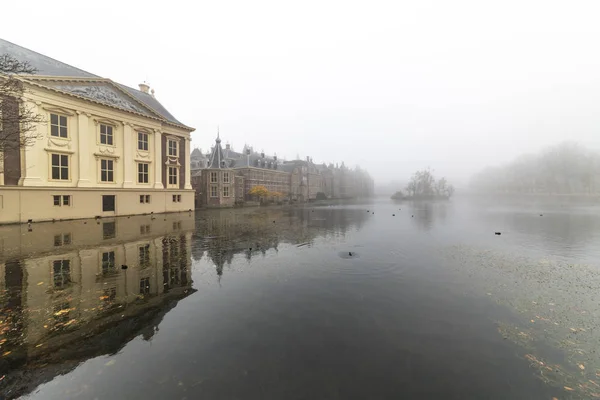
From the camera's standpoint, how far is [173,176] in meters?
34.8

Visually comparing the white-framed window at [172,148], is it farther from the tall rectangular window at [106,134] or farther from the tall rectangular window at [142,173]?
the tall rectangular window at [106,134]

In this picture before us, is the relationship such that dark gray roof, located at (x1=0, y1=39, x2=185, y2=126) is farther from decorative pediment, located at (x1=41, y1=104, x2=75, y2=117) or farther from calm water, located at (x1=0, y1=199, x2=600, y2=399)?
calm water, located at (x1=0, y1=199, x2=600, y2=399)

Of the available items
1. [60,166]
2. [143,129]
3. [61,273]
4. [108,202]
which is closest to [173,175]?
A: [143,129]

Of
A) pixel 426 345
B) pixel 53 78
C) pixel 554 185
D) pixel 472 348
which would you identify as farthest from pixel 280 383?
pixel 554 185

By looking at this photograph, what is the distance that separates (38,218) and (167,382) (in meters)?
28.8

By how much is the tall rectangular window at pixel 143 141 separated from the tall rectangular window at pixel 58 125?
7.04 meters

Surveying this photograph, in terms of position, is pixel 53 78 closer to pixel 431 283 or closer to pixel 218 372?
pixel 218 372

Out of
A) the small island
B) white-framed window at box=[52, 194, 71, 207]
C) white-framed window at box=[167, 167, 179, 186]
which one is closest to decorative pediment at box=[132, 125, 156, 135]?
white-framed window at box=[167, 167, 179, 186]

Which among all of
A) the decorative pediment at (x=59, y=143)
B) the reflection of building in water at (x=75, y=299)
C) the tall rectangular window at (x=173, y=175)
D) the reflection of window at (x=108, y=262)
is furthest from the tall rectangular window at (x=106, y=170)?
the reflection of window at (x=108, y=262)

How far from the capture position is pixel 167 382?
3725 millimetres

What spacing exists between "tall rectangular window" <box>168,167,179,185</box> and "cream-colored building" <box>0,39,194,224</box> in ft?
0.64

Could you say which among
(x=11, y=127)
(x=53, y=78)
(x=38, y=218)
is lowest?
(x=38, y=218)

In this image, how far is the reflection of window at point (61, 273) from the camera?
297 inches

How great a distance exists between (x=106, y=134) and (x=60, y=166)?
567 centimetres
